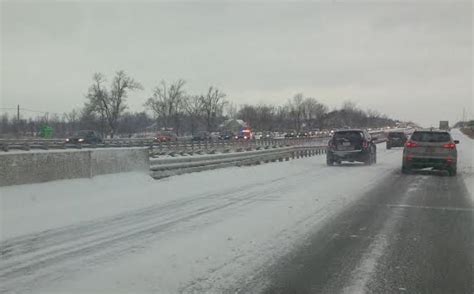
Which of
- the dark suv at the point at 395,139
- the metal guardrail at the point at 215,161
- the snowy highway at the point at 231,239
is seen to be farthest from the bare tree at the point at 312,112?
the snowy highway at the point at 231,239

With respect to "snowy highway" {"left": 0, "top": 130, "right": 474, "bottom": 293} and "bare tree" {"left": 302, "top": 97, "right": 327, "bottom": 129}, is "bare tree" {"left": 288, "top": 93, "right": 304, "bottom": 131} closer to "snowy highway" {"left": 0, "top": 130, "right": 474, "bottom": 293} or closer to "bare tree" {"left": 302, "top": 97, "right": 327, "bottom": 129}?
"bare tree" {"left": 302, "top": 97, "right": 327, "bottom": 129}

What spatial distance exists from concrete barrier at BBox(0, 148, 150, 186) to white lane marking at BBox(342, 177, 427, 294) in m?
8.13

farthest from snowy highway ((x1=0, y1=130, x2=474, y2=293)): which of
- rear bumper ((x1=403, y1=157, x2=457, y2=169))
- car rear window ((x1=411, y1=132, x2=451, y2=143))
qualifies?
car rear window ((x1=411, y1=132, x2=451, y2=143))

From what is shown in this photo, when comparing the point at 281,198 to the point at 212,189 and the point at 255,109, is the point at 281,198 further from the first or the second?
the point at 255,109

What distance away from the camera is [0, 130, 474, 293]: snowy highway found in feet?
20.1

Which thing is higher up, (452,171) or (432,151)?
(432,151)

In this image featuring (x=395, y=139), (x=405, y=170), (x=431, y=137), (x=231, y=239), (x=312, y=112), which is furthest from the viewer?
(x=312, y=112)

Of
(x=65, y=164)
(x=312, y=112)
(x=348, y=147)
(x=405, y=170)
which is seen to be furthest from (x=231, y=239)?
(x=312, y=112)

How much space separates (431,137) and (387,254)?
14812mm

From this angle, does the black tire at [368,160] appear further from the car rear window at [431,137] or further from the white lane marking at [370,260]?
the white lane marking at [370,260]

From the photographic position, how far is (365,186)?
54.3 ft

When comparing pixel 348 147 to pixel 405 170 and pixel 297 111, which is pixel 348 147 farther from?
pixel 297 111

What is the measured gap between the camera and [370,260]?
7.16 m

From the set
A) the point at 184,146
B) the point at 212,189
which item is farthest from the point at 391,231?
the point at 184,146
